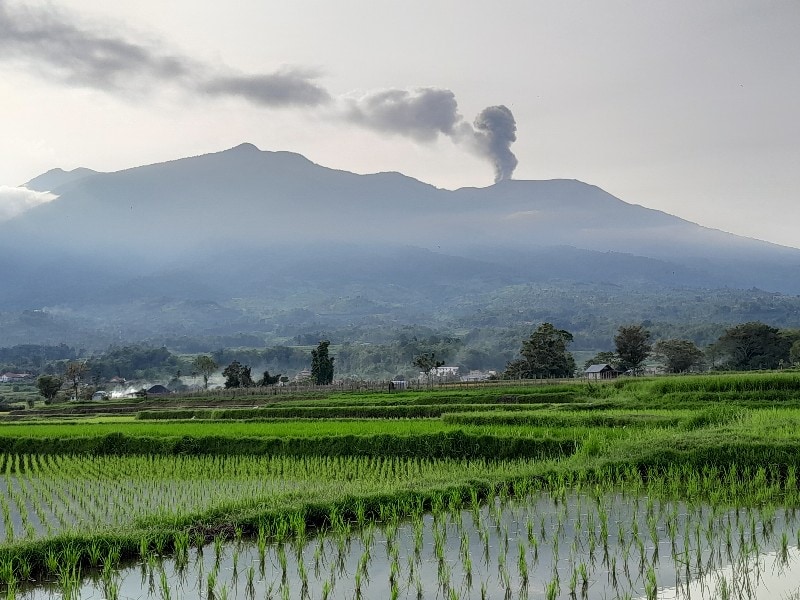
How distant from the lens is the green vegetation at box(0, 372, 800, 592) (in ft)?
35.8

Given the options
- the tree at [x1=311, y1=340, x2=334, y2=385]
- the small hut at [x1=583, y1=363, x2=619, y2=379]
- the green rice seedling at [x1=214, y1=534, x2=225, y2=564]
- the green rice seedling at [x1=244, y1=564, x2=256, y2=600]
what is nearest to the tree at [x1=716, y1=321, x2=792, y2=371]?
the small hut at [x1=583, y1=363, x2=619, y2=379]

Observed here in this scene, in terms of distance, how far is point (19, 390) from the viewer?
9469 cm

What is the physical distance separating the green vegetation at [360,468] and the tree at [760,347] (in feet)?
103

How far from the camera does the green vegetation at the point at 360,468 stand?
10914 mm

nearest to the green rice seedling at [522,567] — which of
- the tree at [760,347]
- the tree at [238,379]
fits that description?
the tree at [760,347]

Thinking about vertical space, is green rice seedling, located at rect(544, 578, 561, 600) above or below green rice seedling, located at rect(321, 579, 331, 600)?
above

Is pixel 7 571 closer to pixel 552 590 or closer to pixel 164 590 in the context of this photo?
pixel 164 590

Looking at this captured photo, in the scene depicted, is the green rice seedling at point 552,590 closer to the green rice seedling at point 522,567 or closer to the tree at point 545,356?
the green rice seedling at point 522,567

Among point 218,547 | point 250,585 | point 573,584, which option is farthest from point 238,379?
point 573,584

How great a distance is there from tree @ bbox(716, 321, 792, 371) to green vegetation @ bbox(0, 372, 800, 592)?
3141 centimetres

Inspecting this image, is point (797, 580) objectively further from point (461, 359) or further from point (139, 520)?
point (461, 359)

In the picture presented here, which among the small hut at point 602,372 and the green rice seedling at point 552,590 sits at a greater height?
the green rice seedling at point 552,590

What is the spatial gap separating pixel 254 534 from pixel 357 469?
6287mm

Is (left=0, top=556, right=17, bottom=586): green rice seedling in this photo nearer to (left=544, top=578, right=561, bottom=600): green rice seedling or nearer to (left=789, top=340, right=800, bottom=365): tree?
(left=544, top=578, right=561, bottom=600): green rice seedling
